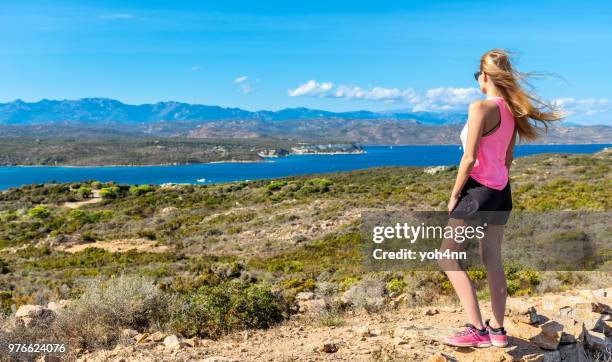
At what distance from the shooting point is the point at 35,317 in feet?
19.8

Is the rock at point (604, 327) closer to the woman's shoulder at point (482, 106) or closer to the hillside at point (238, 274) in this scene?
the hillside at point (238, 274)

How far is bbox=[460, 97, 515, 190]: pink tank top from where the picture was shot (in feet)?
11.6

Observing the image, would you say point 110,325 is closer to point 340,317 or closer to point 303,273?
point 340,317

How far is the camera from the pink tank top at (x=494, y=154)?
353cm

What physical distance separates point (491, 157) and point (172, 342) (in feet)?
11.4

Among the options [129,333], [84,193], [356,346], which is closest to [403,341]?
[356,346]

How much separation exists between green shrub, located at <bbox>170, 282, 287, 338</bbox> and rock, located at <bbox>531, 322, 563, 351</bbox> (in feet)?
10.4

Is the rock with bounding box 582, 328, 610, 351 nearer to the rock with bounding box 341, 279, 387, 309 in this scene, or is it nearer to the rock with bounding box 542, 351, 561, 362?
the rock with bounding box 542, 351, 561, 362

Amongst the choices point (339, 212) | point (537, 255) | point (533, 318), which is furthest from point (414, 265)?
point (339, 212)

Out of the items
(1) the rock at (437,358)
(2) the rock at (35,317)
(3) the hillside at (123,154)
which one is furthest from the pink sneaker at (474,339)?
(3) the hillside at (123,154)

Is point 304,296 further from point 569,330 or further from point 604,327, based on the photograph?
point 569,330

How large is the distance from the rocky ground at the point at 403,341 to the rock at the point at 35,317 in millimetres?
35

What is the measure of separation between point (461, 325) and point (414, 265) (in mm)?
4302

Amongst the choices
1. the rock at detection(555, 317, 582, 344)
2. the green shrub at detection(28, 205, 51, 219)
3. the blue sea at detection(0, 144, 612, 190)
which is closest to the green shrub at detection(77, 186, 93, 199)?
the green shrub at detection(28, 205, 51, 219)
